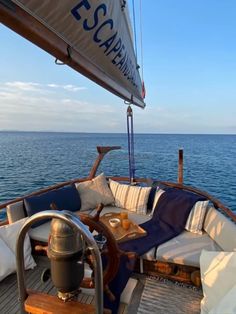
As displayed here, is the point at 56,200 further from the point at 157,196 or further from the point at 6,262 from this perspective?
the point at 157,196

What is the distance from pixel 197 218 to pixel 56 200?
205 centimetres

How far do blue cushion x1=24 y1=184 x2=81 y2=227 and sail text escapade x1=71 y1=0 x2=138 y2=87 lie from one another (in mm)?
2582

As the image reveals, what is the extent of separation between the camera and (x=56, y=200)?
140 inches

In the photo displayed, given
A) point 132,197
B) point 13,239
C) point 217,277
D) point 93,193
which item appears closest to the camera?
point 217,277

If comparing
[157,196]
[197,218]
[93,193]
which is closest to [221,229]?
[197,218]

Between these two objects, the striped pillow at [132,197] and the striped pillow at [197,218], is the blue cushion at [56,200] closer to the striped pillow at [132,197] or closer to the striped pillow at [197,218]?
the striped pillow at [132,197]

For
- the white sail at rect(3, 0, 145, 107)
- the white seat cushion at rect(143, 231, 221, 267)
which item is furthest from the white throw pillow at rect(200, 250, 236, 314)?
the white sail at rect(3, 0, 145, 107)

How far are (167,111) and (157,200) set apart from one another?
113 feet

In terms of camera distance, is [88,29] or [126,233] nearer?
[88,29]

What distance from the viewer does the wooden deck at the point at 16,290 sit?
2022 mm

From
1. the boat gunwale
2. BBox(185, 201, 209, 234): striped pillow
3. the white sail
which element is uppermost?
the white sail

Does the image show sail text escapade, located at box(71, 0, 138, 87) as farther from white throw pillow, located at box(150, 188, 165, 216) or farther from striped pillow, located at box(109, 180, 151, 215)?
striped pillow, located at box(109, 180, 151, 215)

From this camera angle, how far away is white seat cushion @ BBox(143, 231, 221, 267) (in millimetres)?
2412

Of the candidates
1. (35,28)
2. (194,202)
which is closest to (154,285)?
(194,202)
